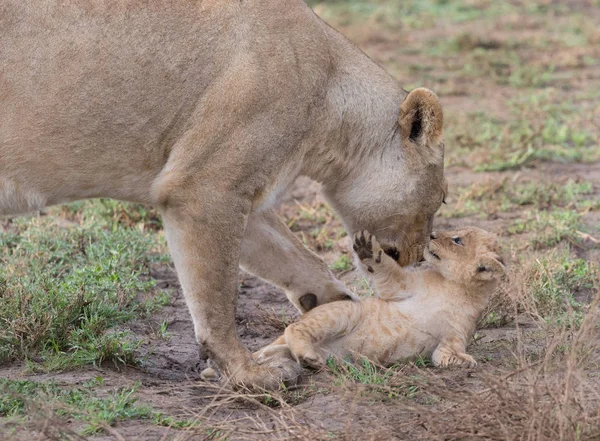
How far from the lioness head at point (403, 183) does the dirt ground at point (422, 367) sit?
2.11ft

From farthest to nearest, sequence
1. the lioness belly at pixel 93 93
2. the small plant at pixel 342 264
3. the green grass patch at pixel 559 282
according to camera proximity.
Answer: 1. the small plant at pixel 342 264
2. the green grass patch at pixel 559 282
3. the lioness belly at pixel 93 93

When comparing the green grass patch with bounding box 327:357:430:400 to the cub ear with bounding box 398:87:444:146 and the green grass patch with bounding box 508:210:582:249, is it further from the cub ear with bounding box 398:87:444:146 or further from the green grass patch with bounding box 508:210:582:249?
the green grass patch with bounding box 508:210:582:249

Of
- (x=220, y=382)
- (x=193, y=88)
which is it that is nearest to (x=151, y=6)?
(x=193, y=88)

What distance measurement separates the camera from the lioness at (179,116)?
4551mm

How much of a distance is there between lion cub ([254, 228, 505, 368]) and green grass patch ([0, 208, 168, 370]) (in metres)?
0.82

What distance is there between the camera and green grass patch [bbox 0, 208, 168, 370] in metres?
4.84

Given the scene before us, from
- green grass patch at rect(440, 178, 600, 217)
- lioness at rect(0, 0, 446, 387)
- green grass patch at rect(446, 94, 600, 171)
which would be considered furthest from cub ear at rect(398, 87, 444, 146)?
green grass patch at rect(446, 94, 600, 171)

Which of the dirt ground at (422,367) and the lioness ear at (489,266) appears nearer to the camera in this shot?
the dirt ground at (422,367)

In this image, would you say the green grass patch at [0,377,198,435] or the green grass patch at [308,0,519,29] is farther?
the green grass patch at [308,0,519,29]

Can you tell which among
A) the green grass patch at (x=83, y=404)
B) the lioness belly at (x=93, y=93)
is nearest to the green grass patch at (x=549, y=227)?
the lioness belly at (x=93, y=93)

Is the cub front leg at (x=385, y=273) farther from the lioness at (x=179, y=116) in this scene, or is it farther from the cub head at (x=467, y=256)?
the lioness at (x=179, y=116)

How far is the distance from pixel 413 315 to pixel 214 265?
912 millimetres

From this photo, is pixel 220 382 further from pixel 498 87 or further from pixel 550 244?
pixel 498 87

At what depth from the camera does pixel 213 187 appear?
461cm
